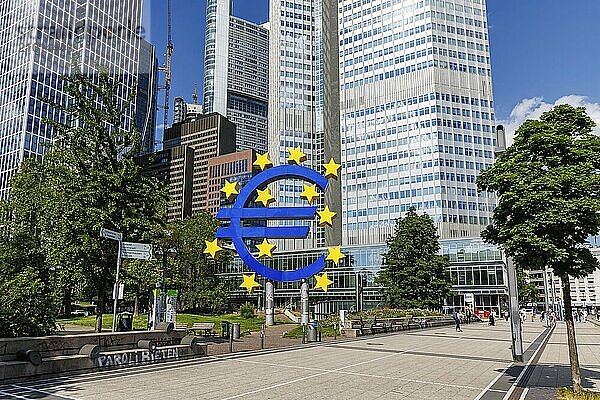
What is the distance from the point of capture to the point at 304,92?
140375 mm

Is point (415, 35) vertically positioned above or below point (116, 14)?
above

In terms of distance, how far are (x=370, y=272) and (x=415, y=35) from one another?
60.4m

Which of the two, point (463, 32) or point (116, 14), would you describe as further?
point (463, 32)

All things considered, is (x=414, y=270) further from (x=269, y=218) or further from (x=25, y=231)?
(x=25, y=231)

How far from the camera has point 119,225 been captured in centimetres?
2350

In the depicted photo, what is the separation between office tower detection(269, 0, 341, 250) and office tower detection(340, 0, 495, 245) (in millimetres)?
12714

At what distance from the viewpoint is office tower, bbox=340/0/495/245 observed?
110 meters

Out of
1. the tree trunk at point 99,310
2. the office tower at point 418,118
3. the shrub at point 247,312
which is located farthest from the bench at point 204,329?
the office tower at point 418,118

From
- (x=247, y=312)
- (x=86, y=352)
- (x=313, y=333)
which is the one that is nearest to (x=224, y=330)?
(x=313, y=333)

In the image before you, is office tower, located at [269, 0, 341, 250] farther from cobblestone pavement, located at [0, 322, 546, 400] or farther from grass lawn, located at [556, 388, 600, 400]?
grass lawn, located at [556, 388, 600, 400]

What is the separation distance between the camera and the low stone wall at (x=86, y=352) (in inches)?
551

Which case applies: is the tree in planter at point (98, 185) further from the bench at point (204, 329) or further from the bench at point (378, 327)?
the bench at point (378, 327)

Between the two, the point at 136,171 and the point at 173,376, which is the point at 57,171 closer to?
the point at 136,171

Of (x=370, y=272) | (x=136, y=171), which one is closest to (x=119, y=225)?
(x=136, y=171)
